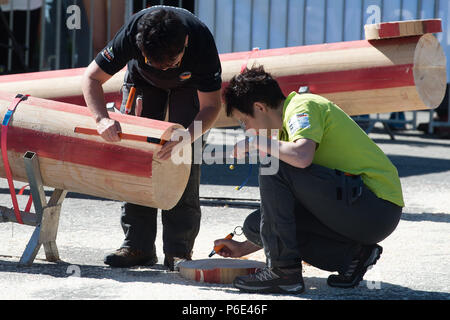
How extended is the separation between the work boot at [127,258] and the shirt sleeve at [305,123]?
1.20 m

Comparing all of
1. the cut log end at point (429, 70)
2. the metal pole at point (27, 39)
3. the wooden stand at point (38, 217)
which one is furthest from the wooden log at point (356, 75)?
the metal pole at point (27, 39)

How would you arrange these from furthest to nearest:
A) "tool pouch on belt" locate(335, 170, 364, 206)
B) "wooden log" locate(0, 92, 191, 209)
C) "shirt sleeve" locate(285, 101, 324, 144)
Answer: "wooden log" locate(0, 92, 191, 209), "tool pouch on belt" locate(335, 170, 364, 206), "shirt sleeve" locate(285, 101, 324, 144)

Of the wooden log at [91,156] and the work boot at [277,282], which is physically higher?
the wooden log at [91,156]

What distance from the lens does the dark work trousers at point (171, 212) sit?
4387mm

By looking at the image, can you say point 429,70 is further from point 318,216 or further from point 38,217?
point 38,217

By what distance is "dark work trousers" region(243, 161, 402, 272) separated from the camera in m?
3.66

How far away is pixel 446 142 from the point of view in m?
12.0

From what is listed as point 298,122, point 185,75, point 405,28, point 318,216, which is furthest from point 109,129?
point 405,28

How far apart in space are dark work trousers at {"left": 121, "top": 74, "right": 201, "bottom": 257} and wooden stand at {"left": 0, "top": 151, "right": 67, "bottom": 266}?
364 mm

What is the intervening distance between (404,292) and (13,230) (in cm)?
256

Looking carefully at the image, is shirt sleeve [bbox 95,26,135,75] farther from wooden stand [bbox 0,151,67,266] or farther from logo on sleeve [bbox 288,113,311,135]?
logo on sleeve [bbox 288,113,311,135]

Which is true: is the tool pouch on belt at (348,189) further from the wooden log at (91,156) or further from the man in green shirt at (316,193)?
the wooden log at (91,156)

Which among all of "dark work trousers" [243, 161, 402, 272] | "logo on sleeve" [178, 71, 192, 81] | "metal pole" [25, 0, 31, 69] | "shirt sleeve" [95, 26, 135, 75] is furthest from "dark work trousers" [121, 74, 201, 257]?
"metal pole" [25, 0, 31, 69]

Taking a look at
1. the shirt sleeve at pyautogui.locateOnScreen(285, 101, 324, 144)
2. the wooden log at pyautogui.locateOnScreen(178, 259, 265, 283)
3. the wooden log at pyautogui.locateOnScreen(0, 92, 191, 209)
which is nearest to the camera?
the shirt sleeve at pyautogui.locateOnScreen(285, 101, 324, 144)
